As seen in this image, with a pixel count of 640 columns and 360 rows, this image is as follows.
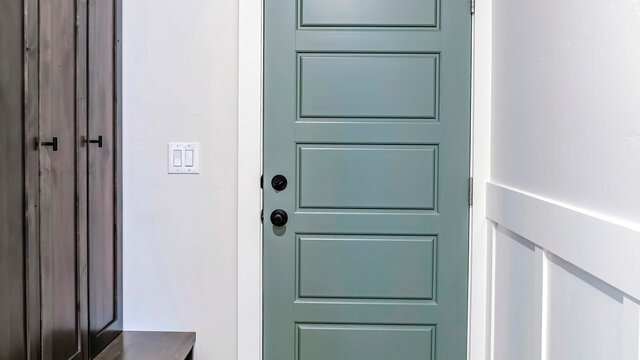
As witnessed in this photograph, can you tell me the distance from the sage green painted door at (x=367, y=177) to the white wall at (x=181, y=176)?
14 centimetres

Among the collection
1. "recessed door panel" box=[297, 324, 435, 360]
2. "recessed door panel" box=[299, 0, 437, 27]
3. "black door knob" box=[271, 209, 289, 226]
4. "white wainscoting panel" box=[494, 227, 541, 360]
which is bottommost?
"recessed door panel" box=[297, 324, 435, 360]

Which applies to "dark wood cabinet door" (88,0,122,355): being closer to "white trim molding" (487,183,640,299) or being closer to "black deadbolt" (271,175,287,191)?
"black deadbolt" (271,175,287,191)

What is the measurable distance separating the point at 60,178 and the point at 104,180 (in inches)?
14.7

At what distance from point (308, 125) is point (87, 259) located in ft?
2.69

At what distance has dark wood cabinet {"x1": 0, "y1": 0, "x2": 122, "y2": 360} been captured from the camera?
1.39m

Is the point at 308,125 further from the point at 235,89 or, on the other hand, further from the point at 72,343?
the point at 72,343

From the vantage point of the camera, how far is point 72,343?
5.63 feet

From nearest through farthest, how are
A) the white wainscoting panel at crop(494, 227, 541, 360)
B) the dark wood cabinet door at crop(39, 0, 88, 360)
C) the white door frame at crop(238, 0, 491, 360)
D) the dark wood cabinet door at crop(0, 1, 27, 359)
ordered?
the dark wood cabinet door at crop(0, 1, 27, 359), the dark wood cabinet door at crop(39, 0, 88, 360), the white wainscoting panel at crop(494, 227, 541, 360), the white door frame at crop(238, 0, 491, 360)

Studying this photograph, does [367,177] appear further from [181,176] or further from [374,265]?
[181,176]

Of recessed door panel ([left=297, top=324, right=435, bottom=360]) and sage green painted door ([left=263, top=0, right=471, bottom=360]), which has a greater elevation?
sage green painted door ([left=263, top=0, right=471, bottom=360])

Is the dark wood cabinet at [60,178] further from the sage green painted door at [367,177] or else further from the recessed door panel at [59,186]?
the sage green painted door at [367,177]

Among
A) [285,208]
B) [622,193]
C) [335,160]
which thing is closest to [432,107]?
[335,160]

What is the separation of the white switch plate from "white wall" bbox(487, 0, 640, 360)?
3.22 ft

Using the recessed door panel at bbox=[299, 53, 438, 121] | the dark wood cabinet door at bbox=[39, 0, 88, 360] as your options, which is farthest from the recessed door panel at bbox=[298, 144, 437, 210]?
the dark wood cabinet door at bbox=[39, 0, 88, 360]
